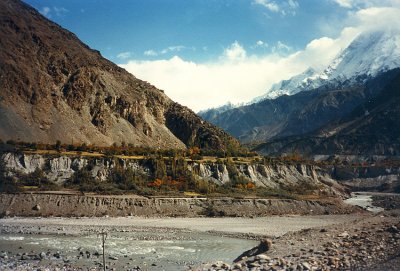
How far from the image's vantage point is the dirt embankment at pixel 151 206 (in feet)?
238

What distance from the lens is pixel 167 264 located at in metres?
38.0

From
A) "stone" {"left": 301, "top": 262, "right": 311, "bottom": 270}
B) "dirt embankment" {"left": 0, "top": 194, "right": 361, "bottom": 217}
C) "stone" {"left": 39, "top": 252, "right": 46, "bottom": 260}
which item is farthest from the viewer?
"dirt embankment" {"left": 0, "top": 194, "right": 361, "bottom": 217}

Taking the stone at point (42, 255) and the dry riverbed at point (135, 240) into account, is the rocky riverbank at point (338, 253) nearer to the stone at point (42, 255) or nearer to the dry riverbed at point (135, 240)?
the dry riverbed at point (135, 240)


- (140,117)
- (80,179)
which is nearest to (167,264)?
(80,179)

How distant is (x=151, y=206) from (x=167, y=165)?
Result: 2417 cm

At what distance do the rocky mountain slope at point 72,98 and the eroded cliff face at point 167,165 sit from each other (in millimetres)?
24703

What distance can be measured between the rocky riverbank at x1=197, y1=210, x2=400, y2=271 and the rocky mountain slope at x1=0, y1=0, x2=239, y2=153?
92.6 metres

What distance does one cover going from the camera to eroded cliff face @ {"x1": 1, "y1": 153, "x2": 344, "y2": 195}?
89.7m

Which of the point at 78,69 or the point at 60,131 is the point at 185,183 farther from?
the point at 78,69

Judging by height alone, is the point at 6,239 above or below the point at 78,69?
below

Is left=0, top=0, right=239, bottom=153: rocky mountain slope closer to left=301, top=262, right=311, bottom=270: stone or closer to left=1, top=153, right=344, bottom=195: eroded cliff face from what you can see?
left=1, top=153, right=344, bottom=195: eroded cliff face

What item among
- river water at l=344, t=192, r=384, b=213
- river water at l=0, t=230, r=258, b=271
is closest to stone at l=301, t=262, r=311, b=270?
river water at l=0, t=230, r=258, b=271

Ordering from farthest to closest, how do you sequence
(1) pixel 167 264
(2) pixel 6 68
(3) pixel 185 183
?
1. (2) pixel 6 68
2. (3) pixel 185 183
3. (1) pixel 167 264

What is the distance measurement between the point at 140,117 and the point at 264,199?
6988cm
